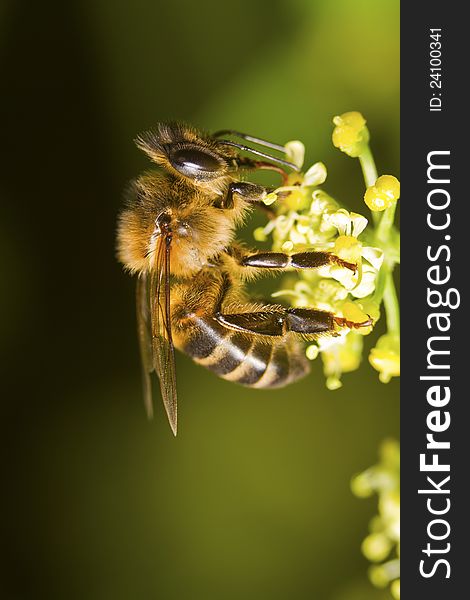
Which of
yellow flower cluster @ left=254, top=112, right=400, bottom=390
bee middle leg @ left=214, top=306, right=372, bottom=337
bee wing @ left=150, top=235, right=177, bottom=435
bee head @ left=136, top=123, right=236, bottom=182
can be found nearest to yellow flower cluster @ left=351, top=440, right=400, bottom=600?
yellow flower cluster @ left=254, top=112, right=400, bottom=390

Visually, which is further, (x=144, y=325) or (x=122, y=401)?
(x=122, y=401)

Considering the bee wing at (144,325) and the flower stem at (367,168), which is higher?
the flower stem at (367,168)

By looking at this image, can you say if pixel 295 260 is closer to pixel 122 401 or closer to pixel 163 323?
pixel 163 323

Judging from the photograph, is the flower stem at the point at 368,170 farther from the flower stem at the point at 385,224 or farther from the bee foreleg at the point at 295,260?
the bee foreleg at the point at 295,260

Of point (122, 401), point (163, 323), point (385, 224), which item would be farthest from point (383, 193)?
point (122, 401)

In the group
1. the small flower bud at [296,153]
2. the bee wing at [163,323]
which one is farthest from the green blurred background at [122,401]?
the bee wing at [163,323]

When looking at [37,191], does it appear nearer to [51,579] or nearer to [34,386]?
[34,386]
